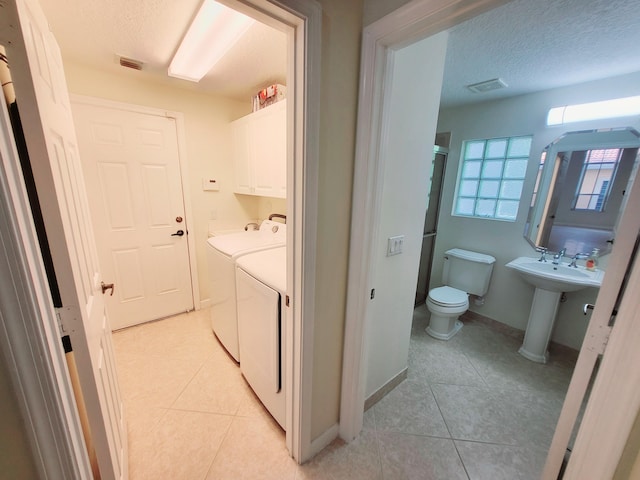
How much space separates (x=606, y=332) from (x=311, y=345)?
1.02 meters

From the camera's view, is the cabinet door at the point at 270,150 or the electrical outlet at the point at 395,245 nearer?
the electrical outlet at the point at 395,245

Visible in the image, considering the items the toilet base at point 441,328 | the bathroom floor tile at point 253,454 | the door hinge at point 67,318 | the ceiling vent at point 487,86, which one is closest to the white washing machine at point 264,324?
the bathroom floor tile at point 253,454

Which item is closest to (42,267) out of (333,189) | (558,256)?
(333,189)

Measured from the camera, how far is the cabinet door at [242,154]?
7.91ft

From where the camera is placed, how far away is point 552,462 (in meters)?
0.86

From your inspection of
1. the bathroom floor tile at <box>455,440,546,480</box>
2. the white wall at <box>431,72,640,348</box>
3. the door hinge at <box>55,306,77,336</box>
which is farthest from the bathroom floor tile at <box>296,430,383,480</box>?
the white wall at <box>431,72,640,348</box>

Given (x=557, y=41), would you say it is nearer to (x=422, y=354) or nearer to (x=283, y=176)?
(x=283, y=176)

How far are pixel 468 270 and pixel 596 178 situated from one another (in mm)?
1217

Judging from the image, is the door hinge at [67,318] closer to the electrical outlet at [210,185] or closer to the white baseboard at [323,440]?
the white baseboard at [323,440]

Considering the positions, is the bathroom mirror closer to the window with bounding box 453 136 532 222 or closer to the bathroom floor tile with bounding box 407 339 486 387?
the window with bounding box 453 136 532 222

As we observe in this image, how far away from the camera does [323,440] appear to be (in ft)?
4.59

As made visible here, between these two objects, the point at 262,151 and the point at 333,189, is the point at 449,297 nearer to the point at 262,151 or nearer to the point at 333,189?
the point at 333,189

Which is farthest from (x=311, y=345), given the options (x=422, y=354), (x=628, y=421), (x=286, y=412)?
(x=422, y=354)

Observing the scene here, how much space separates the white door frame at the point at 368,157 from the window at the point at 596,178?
6.78 feet
